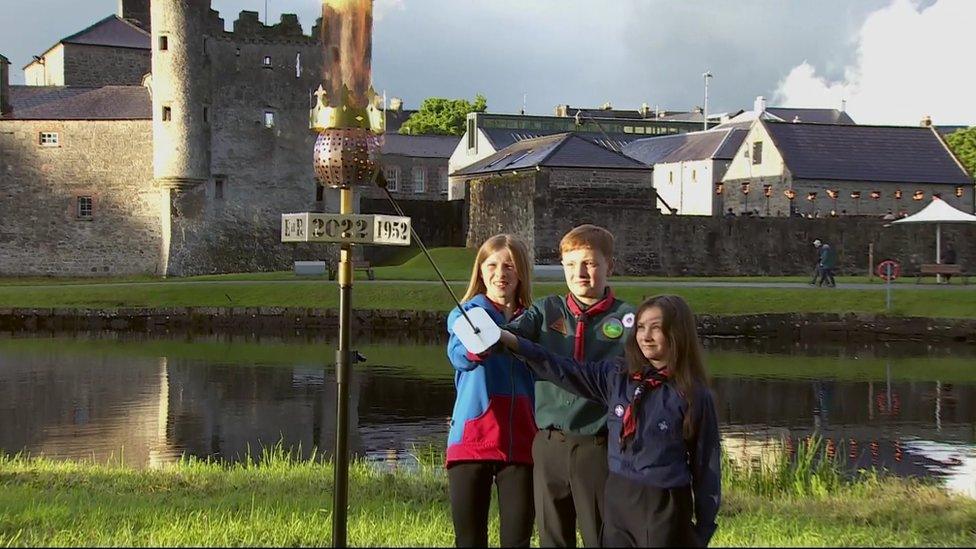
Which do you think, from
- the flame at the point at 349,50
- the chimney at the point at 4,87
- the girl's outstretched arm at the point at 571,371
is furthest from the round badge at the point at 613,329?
the chimney at the point at 4,87

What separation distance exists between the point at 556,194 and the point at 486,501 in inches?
1296

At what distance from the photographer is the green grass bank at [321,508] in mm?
5992

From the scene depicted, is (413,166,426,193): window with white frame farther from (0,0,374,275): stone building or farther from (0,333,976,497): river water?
(0,333,976,497): river water

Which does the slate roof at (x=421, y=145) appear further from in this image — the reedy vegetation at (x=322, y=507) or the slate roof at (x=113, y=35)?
the reedy vegetation at (x=322, y=507)

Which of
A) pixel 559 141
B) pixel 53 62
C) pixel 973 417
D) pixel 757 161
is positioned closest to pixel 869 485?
pixel 973 417

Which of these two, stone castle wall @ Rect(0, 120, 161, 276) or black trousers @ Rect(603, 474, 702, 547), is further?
stone castle wall @ Rect(0, 120, 161, 276)

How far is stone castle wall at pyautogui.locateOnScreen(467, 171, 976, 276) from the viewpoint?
38.2m

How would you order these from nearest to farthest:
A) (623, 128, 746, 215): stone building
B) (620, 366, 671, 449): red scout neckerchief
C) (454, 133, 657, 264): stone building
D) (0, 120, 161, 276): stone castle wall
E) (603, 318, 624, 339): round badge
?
1. (620, 366, 671, 449): red scout neckerchief
2. (603, 318, 624, 339): round badge
3. (454, 133, 657, 264): stone building
4. (0, 120, 161, 276): stone castle wall
5. (623, 128, 746, 215): stone building

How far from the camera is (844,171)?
4591 cm

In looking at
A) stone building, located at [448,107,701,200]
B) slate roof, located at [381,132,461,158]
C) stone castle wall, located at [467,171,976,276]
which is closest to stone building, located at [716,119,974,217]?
stone castle wall, located at [467,171,976,276]

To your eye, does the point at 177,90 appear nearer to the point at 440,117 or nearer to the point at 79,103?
the point at 79,103

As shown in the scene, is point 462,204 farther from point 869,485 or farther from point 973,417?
point 869,485

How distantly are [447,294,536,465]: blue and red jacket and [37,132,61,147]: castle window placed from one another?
41.0 metres

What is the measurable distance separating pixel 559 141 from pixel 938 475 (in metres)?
30.6
